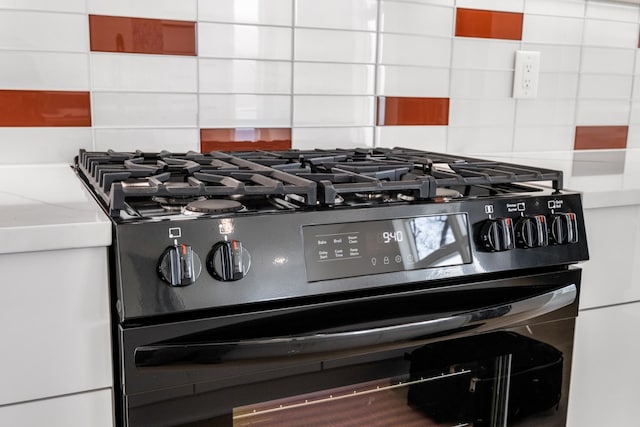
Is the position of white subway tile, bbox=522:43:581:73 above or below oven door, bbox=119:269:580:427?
above

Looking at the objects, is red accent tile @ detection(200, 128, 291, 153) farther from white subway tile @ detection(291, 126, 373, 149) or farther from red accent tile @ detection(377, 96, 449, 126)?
red accent tile @ detection(377, 96, 449, 126)

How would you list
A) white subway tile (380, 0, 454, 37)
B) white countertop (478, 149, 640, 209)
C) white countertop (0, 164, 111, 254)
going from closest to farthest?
white countertop (0, 164, 111, 254) < white countertop (478, 149, 640, 209) < white subway tile (380, 0, 454, 37)

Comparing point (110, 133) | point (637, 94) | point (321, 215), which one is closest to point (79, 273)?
point (321, 215)

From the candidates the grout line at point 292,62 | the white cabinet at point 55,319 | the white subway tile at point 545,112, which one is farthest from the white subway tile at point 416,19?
the white cabinet at point 55,319

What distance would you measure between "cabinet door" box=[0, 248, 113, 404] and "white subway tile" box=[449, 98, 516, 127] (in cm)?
123

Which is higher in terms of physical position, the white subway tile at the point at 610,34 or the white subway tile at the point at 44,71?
the white subway tile at the point at 610,34

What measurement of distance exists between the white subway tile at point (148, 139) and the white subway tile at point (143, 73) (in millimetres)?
95

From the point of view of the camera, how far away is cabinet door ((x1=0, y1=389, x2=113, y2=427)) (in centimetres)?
83

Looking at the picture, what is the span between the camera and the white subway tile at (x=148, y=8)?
4.55 ft

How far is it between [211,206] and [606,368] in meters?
0.94

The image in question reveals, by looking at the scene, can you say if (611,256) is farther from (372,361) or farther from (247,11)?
(247,11)

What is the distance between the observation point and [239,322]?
0.84 metres

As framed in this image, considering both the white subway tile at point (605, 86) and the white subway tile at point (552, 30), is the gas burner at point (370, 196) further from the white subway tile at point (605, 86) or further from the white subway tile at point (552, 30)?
the white subway tile at point (605, 86)

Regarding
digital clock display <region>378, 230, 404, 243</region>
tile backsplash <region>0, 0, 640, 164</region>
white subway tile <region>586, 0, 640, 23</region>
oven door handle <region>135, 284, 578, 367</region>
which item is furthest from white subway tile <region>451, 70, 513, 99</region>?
digital clock display <region>378, 230, 404, 243</region>
